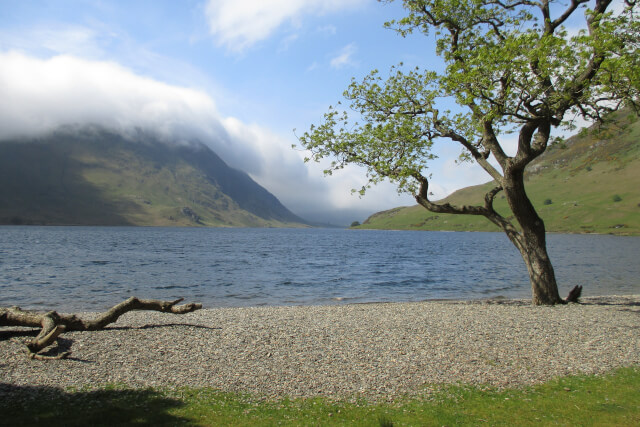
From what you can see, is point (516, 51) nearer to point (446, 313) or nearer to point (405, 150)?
point (405, 150)

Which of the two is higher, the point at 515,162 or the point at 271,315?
the point at 515,162

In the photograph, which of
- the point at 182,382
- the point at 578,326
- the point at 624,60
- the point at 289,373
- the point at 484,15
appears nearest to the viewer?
the point at 182,382

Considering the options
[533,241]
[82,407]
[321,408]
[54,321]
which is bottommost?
[321,408]

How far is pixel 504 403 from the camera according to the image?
11.0 meters

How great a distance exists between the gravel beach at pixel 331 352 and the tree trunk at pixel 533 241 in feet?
13.0

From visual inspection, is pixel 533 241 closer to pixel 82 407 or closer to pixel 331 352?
pixel 331 352

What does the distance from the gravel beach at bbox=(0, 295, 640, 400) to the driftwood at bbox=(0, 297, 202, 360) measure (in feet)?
1.27

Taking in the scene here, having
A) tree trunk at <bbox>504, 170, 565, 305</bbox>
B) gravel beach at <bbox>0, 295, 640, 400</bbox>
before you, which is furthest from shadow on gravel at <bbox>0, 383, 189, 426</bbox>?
tree trunk at <bbox>504, 170, 565, 305</bbox>

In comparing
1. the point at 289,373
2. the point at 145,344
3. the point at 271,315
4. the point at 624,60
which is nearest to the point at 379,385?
the point at 289,373

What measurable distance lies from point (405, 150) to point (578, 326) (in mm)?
13155

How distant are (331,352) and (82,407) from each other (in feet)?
26.5

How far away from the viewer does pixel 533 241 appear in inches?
992

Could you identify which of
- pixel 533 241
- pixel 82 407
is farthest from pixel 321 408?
pixel 533 241

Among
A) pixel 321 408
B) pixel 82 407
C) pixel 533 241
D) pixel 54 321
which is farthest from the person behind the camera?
pixel 533 241
